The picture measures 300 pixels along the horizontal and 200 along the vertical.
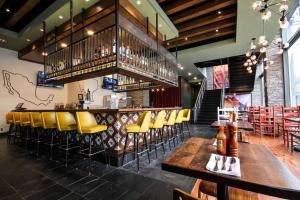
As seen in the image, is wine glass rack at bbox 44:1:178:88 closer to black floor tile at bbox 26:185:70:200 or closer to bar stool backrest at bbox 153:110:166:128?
bar stool backrest at bbox 153:110:166:128

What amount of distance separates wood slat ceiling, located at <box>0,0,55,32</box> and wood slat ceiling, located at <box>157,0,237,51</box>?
11.2ft

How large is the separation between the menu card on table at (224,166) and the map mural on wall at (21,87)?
8.28 m

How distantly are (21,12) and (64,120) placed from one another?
3820 millimetres

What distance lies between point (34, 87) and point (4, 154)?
4188 mm

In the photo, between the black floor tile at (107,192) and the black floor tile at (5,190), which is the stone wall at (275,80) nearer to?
the black floor tile at (107,192)

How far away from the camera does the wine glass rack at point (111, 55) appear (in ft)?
11.0

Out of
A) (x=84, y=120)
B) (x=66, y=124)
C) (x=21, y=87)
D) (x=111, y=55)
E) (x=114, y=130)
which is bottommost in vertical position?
(x=114, y=130)

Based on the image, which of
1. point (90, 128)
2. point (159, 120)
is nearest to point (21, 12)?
point (90, 128)

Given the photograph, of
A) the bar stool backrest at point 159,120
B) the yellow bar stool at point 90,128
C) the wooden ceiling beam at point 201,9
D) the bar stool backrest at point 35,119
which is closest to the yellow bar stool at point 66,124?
the yellow bar stool at point 90,128

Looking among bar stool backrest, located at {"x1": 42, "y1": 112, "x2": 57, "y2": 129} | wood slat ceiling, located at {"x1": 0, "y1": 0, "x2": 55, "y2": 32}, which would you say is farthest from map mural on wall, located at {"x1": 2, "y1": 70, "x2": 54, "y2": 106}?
bar stool backrest, located at {"x1": 42, "y1": 112, "x2": 57, "y2": 129}

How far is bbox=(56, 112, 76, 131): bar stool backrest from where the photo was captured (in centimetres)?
315

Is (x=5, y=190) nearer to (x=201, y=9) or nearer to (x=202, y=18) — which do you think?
(x=201, y=9)

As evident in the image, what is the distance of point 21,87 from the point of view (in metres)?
6.62

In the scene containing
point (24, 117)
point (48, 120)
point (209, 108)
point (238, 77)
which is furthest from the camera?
point (238, 77)
